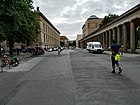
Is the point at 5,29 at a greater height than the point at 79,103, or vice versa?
the point at 5,29

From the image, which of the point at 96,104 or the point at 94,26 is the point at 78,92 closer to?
the point at 96,104

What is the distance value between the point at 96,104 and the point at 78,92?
1872mm

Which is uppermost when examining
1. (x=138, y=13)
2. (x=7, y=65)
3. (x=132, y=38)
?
(x=138, y=13)

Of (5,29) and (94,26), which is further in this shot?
(94,26)

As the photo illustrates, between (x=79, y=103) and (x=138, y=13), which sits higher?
(x=138, y=13)

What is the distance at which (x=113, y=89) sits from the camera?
9.15 metres

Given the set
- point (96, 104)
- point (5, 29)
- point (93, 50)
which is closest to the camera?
point (96, 104)

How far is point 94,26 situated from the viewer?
149 metres

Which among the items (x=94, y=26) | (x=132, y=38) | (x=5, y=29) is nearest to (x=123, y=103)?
(x=5, y=29)

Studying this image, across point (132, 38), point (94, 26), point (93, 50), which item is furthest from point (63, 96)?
point (94, 26)

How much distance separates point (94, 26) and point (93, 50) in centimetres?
9592

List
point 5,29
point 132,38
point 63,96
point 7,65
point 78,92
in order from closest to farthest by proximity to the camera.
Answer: point 63,96 → point 78,92 → point 7,65 → point 5,29 → point 132,38

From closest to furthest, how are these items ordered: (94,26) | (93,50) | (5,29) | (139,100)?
(139,100) < (5,29) < (93,50) < (94,26)

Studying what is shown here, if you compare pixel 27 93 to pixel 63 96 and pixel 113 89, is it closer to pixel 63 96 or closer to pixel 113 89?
pixel 63 96
